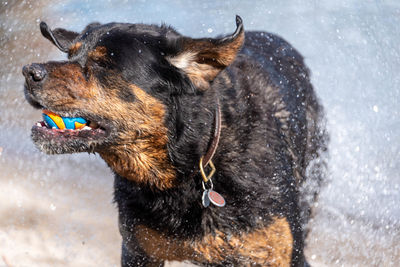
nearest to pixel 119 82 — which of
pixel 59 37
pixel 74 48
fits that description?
pixel 74 48

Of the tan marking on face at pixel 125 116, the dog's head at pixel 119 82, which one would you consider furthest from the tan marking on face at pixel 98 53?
the tan marking on face at pixel 125 116

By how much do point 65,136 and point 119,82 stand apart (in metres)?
0.46

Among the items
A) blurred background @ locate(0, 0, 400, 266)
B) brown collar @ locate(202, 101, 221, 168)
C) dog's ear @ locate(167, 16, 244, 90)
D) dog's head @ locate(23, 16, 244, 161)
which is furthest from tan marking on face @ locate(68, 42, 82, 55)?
blurred background @ locate(0, 0, 400, 266)

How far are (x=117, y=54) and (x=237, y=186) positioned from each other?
1176 mm

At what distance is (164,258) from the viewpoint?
4.12m

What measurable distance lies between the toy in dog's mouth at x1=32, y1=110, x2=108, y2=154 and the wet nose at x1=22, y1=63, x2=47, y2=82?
0.28 m

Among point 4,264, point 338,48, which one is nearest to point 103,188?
point 4,264

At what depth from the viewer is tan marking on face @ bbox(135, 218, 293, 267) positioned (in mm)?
3863

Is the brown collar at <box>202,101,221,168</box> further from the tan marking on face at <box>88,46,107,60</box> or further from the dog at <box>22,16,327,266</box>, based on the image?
the tan marking on face at <box>88,46,107,60</box>

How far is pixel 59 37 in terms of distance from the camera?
161 inches

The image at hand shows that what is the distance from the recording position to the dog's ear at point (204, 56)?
333 centimetres

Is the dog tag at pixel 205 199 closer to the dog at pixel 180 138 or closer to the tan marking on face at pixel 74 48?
the dog at pixel 180 138

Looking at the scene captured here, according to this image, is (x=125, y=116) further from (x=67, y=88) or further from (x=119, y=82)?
(x=67, y=88)

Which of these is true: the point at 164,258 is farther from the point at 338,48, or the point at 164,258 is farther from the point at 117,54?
the point at 338,48
